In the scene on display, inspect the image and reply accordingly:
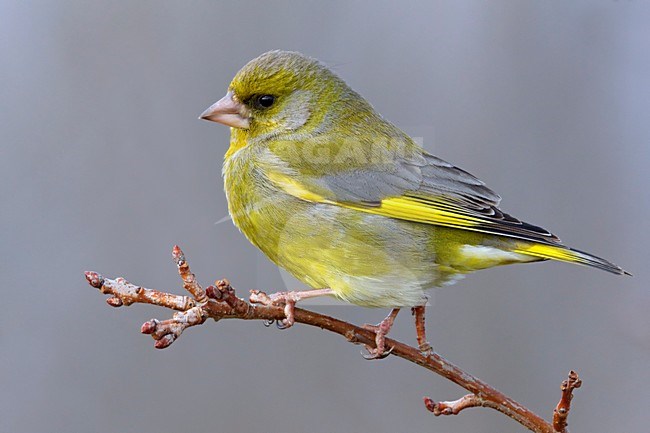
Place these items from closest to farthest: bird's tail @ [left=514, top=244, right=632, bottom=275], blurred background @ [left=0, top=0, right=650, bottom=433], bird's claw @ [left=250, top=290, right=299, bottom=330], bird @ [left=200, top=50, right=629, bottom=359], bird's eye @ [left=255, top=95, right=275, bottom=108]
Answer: bird's claw @ [left=250, top=290, right=299, bottom=330]
bird's tail @ [left=514, top=244, right=632, bottom=275]
bird @ [left=200, top=50, right=629, bottom=359]
bird's eye @ [left=255, top=95, right=275, bottom=108]
blurred background @ [left=0, top=0, right=650, bottom=433]

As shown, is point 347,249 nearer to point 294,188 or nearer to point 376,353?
point 294,188

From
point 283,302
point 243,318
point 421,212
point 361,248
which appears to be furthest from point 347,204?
point 243,318

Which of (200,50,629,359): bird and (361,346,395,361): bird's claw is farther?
(200,50,629,359): bird

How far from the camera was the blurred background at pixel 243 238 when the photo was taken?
634 centimetres

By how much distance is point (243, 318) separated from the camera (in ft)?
9.94

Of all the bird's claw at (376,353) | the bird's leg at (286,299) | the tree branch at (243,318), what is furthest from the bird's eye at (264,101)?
the bird's claw at (376,353)

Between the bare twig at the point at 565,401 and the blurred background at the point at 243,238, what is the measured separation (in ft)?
9.17

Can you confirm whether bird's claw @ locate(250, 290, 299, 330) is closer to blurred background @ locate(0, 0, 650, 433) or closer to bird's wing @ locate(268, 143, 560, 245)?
bird's wing @ locate(268, 143, 560, 245)

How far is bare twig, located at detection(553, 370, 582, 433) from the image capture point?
2.87 m

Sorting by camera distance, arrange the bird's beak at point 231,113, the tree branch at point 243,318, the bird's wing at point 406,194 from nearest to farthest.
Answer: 1. the tree branch at point 243,318
2. the bird's wing at point 406,194
3. the bird's beak at point 231,113

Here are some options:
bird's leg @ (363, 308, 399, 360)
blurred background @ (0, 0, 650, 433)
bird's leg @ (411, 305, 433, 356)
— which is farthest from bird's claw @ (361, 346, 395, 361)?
blurred background @ (0, 0, 650, 433)

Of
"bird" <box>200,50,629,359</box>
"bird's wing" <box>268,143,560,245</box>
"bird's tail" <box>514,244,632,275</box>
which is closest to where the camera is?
"bird's tail" <box>514,244,632,275</box>

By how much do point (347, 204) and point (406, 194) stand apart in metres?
0.33

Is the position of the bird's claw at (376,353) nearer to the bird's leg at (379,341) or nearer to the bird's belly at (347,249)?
the bird's leg at (379,341)
